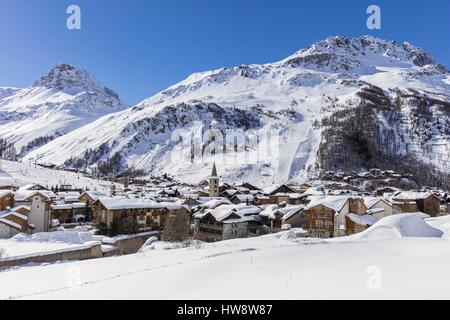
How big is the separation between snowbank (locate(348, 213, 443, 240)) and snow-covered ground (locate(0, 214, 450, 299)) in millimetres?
4454

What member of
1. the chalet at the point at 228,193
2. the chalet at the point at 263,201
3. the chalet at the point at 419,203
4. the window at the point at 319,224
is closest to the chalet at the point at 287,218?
the window at the point at 319,224

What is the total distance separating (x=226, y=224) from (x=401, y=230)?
24.0 metres

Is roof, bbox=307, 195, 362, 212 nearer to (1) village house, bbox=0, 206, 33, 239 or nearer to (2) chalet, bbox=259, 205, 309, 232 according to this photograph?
(2) chalet, bbox=259, 205, 309, 232

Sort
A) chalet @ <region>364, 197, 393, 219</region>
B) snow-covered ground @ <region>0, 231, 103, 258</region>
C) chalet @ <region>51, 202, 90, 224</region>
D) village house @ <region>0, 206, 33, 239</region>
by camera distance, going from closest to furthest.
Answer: snow-covered ground @ <region>0, 231, 103, 258</region>, village house @ <region>0, 206, 33, 239</region>, chalet @ <region>364, 197, 393, 219</region>, chalet @ <region>51, 202, 90, 224</region>

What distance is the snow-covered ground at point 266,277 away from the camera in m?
7.47

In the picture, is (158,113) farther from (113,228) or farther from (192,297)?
(192,297)

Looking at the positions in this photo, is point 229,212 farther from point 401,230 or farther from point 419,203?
point 419,203

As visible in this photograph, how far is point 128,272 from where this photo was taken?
11.0m

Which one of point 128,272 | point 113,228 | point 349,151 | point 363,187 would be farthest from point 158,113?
point 128,272

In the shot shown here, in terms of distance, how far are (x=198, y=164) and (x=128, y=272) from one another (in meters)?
129

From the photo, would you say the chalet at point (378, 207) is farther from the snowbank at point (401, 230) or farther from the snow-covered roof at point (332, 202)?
the snowbank at point (401, 230)

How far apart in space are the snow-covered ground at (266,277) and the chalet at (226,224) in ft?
87.1

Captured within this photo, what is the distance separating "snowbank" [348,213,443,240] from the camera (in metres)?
18.0

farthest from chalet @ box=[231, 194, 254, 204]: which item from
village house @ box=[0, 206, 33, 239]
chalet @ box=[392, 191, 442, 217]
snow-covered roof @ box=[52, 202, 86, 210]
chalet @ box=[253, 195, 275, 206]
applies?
village house @ box=[0, 206, 33, 239]
